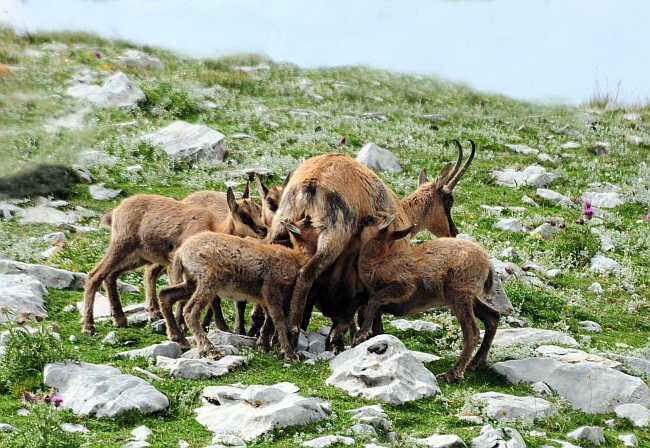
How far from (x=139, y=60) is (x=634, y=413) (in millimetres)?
20503

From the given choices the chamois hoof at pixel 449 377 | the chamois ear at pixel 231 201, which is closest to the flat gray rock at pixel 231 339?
the chamois ear at pixel 231 201

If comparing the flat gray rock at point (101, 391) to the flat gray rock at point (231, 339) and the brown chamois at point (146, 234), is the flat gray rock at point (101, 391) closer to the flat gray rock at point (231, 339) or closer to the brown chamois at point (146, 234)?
the flat gray rock at point (231, 339)

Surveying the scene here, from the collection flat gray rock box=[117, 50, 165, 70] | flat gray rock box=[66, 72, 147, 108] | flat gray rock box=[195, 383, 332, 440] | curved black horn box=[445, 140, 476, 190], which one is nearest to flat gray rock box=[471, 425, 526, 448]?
flat gray rock box=[195, 383, 332, 440]

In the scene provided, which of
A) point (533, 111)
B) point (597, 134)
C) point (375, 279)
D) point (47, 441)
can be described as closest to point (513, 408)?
point (375, 279)

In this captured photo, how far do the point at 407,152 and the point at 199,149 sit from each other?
554 cm

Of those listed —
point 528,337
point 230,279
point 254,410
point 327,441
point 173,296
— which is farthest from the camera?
point 528,337

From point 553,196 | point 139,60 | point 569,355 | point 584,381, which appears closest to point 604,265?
point 553,196

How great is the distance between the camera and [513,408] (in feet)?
26.2

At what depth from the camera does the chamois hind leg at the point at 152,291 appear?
36.2 feet

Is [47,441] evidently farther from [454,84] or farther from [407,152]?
[454,84]

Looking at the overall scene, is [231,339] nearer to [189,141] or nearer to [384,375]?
[384,375]

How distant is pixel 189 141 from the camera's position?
1862cm

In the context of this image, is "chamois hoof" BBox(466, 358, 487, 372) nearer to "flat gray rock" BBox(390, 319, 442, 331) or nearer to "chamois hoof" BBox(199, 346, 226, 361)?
"flat gray rock" BBox(390, 319, 442, 331)

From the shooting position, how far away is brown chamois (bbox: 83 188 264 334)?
1068 cm
